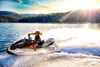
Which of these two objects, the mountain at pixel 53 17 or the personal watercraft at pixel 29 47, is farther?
the mountain at pixel 53 17

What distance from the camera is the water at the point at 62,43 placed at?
18.7 feet

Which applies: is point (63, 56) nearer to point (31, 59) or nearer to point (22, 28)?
point (31, 59)

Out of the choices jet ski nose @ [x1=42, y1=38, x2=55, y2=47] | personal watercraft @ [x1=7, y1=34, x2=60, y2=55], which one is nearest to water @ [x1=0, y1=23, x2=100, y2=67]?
personal watercraft @ [x1=7, y1=34, x2=60, y2=55]

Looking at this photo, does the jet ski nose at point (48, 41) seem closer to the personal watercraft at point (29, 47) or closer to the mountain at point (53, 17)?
the personal watercraft at point (29, 47)

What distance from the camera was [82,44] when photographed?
6.65 metres

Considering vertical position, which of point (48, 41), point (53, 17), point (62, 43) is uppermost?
point (53, 17)

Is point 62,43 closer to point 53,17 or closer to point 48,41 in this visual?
point 48,41

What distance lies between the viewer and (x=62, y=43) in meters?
6.71

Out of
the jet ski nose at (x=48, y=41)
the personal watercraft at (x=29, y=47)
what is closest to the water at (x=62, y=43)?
the personal watercraft at (x=29, y=47)

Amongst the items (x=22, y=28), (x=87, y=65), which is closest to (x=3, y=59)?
(x=22, y=28)

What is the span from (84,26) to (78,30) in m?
0.18

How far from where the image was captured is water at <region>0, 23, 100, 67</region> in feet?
18.7

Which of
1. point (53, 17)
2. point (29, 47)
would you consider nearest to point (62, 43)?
point (53, 17)

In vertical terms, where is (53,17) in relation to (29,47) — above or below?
above
